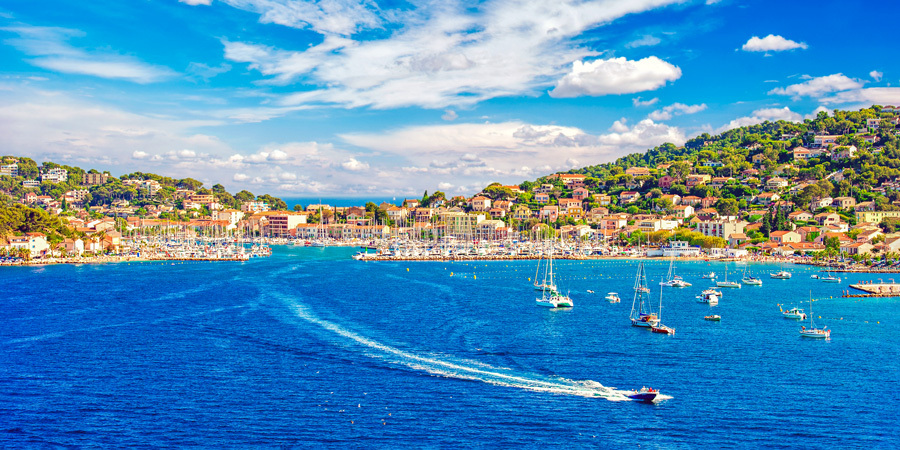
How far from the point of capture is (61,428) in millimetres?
17047

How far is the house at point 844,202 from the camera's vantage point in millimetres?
86375

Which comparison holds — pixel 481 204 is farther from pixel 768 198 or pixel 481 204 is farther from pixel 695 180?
pixel 768 198

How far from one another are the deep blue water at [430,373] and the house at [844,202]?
5324 centimetres

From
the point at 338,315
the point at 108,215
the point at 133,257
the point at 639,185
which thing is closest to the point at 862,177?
the point at 639,185

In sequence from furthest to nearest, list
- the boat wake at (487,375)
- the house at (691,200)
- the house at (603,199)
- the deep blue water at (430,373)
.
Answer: the house at (603,199) → the house at (691,200) → the boat wake at (487,375) → the deep blue water at (430,373)

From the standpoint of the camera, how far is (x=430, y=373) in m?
21.8

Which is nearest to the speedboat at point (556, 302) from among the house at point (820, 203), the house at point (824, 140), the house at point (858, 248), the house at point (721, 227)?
the house at point (858, 248)

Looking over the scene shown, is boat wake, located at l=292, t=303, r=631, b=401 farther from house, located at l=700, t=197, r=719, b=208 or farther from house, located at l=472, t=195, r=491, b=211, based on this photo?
house, located at l=472, t=195, r=491, b=211

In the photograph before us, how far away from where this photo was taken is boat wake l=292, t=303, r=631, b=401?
19.7 m

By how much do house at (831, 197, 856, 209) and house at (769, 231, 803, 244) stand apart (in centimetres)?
1614

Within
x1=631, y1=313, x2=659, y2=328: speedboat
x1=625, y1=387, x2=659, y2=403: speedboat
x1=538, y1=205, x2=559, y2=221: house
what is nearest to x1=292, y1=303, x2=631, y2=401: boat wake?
x1=625, y1=387, x2=659, y2=403: speedboat

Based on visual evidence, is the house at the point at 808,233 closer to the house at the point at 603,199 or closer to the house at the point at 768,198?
the house at the point at 768,198

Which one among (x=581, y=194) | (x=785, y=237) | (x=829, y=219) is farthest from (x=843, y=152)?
(x=581, y=194)

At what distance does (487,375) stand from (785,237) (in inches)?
2564
